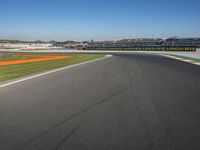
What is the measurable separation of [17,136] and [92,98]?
291 cm

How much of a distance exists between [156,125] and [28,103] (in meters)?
3.53

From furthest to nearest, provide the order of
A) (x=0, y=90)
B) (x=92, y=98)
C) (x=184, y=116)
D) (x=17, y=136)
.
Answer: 1. (x=0, y=90)
2. (x=92, y=98)
3. (x=184, y=116)
4. (x=17, y=136)

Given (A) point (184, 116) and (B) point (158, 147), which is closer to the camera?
(B) point (158, 147)

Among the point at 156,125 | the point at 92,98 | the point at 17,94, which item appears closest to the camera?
the point at 156,125

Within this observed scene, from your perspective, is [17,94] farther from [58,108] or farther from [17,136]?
[17,136]

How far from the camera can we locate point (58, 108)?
5062 mm

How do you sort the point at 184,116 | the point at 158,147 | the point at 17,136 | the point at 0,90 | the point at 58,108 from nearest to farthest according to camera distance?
1. the point at 158,147
2. the point at 17,136
3. the point at 184,116
4. the point at 58,108
5. the point at 0,90

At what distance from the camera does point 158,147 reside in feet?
10.0

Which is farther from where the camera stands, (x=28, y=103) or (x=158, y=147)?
(x=28, y=103)

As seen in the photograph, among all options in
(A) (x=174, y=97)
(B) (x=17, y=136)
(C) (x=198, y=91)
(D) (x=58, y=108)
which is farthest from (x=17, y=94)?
(C) (x=198, y=91)

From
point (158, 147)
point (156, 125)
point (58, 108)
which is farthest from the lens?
point (58, 108)

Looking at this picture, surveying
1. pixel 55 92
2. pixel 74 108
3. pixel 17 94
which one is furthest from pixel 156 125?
pixel 17 94

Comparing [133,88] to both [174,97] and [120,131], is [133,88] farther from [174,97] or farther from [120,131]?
[120,131]

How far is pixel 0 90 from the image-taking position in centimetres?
723
